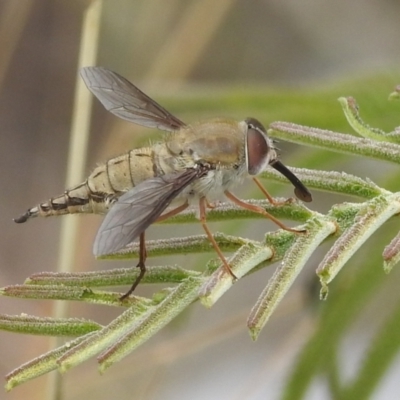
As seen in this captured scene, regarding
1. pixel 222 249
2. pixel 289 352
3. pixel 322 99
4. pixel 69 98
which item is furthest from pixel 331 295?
pixel 69 98

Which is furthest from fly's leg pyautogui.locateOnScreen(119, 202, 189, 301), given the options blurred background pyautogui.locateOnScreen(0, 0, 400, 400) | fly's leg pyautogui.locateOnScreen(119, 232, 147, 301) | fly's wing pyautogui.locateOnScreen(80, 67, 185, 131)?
blurred background pyautogui.locateOnScreen(0, 0, 400, 400)

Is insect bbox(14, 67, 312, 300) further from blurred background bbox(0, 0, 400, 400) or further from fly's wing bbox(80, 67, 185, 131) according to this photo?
blurred background bbox(0, 0, 400, 400)

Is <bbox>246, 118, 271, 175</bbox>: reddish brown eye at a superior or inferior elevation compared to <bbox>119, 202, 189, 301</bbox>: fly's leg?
superior

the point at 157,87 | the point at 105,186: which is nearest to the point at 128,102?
the point at 105,186

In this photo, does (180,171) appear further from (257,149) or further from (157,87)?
(157,87)

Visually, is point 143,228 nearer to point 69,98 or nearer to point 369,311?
point 369,311

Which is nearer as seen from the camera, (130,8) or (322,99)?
(322,99)

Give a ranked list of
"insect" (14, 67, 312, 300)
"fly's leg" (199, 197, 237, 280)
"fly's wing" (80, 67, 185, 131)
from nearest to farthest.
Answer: "fly's leg" (199, 197, 237, 280)
"insect" (14, 67, 312, 300)
"fly's wing" (80, 67, 185, 131)

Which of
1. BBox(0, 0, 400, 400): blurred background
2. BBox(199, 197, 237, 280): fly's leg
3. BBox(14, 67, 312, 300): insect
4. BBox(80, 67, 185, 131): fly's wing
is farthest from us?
BBox(0, 0, 400, 400): blurred background
